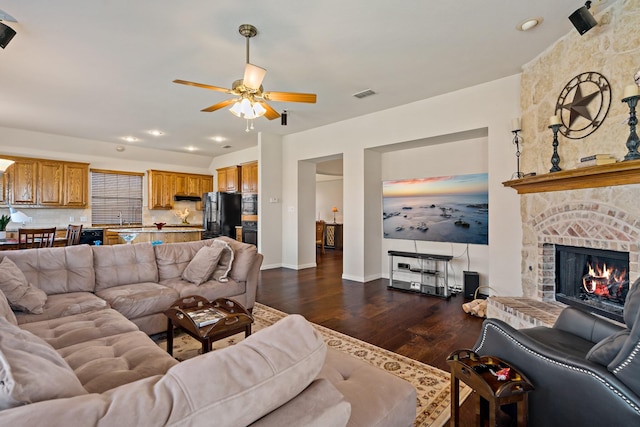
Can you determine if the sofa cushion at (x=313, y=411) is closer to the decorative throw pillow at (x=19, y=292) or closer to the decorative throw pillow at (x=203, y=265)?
the decorative throw pillow at (x=19, y=292)

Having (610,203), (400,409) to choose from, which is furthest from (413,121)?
(400,409)

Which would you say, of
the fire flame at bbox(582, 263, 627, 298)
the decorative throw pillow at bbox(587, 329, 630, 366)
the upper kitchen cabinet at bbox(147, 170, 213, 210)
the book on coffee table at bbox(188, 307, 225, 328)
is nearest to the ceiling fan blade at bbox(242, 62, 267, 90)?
the book on coffee table at bbox(188, 307, 225, 328)

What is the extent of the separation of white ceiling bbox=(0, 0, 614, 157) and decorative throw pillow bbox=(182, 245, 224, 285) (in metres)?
2.05

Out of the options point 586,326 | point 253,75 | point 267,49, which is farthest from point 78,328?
point 586,326

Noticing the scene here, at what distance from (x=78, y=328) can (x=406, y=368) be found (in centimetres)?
228

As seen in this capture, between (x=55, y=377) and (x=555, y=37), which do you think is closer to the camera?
(x=55, y=377)

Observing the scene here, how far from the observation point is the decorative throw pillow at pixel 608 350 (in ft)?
4.27

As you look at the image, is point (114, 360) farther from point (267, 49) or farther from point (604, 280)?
point (604, 280)

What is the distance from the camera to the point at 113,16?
8.61 ft

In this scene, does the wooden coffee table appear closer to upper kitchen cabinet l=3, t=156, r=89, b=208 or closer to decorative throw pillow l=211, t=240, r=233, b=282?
decorative throw pillow l=211, t=240, r=233, b=282

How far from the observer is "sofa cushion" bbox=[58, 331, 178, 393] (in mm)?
1353

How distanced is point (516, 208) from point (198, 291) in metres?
3.68

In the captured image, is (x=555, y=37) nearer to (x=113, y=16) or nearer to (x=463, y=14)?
(x=463, y=14)

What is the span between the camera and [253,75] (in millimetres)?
2750
